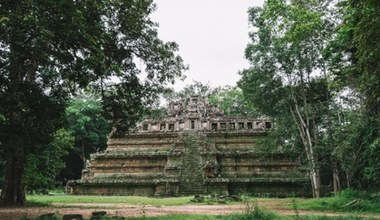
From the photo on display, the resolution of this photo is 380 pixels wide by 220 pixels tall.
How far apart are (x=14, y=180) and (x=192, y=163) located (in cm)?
1231

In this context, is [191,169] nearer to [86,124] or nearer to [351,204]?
[351,204]

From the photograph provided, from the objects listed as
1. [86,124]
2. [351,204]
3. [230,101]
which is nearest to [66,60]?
[351,204]

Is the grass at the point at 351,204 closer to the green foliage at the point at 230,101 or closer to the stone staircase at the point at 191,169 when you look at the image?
the stone staircase at the point at 191,169

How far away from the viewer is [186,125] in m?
30.1

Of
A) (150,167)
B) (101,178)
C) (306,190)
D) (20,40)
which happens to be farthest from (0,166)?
(306,190)

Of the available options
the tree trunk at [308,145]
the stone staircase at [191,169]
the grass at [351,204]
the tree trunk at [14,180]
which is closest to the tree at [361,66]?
the grass at [351,204]

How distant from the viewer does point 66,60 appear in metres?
9.23

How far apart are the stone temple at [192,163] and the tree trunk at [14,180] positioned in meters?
8.15

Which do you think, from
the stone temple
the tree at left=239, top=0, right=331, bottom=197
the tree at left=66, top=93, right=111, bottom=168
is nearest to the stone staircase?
the stone temple

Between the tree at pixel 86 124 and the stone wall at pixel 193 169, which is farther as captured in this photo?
the tree at pixel 86 124

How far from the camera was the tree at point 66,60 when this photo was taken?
8.35 meters

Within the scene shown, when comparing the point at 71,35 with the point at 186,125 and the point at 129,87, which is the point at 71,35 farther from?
the point at 186,125

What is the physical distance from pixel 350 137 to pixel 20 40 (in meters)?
12.5

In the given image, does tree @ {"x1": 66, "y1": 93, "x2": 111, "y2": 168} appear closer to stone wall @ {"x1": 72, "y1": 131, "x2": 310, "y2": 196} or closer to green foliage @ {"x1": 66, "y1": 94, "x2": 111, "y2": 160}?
green foliage @ {"x1": 66, "y1": 94, "x2": 111, "y2": 160}
